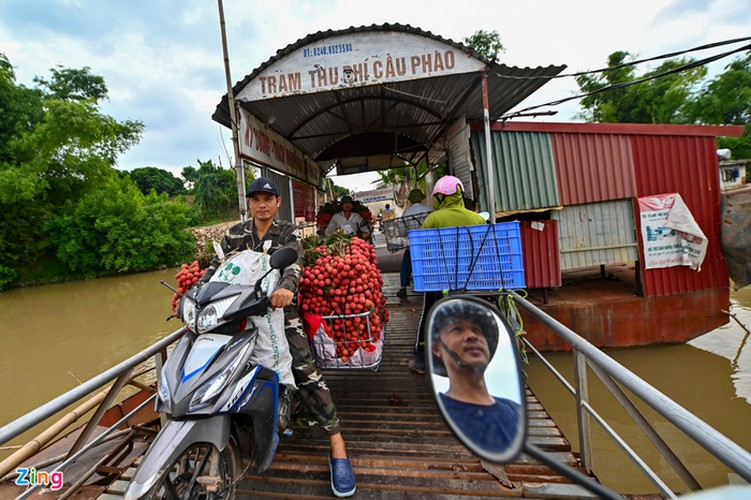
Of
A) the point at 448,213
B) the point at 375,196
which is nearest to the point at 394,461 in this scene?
the point at 448,213

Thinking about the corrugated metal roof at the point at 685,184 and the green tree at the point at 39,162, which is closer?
the corrugated metal roof at the point at 685,184

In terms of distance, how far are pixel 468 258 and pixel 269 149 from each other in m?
4.01

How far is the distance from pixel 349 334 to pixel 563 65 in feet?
13.5

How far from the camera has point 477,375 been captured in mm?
725

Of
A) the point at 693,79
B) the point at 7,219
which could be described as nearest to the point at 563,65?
the point at 7,219

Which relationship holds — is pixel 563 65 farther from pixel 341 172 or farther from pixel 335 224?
pixel 341 172

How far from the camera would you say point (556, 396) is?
207 inches

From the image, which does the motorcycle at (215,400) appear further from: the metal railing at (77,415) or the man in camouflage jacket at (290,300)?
the metal railing at (77,415)

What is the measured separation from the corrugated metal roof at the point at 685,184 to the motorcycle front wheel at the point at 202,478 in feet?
23.1

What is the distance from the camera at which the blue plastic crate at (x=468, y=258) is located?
266 cm

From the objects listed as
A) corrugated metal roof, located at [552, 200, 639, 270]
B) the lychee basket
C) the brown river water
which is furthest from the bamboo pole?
corrugated metal roof, located at [552, 200, 639, 270]

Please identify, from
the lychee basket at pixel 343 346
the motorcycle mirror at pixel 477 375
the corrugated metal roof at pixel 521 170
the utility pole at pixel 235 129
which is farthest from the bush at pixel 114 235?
the motorcycle mirror at pixel 477 375

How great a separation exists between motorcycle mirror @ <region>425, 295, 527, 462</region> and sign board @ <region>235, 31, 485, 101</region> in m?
3.95

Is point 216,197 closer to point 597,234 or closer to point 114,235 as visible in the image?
point 114,235
